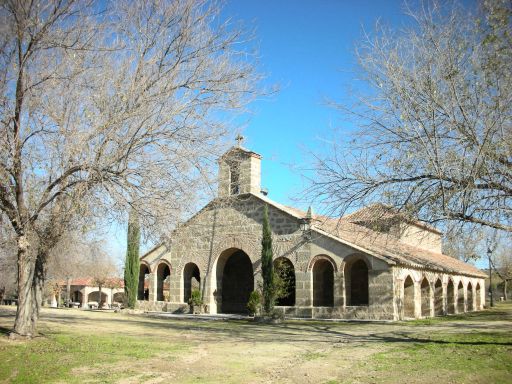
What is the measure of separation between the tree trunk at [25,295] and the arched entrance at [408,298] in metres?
15.4

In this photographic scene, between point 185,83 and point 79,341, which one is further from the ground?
point 185,83

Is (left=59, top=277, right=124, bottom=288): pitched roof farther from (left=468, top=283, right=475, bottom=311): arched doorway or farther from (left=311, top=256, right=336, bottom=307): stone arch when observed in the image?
(left=468, top=283, right=475, bottom=311): arched doorway

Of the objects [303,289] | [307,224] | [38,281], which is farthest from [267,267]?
[38,281]

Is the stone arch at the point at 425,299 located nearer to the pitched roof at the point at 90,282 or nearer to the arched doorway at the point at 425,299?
the arched doorway at the point at 425,299

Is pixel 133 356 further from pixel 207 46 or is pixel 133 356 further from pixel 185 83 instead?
pixel 207 46

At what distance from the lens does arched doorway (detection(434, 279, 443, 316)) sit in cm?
2500

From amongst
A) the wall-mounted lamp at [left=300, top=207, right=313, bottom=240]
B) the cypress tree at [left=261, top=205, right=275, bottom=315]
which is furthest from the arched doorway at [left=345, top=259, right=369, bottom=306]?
the cypress tree at [left=261, top=205, right=275, bottom=315]

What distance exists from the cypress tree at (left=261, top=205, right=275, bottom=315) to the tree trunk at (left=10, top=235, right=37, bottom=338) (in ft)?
36.3

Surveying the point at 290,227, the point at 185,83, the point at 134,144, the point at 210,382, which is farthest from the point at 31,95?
the point at 290,227

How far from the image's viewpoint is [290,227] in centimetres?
2206

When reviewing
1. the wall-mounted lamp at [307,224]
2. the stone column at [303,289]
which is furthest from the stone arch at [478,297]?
the wall-mounted lamp at [307,224]

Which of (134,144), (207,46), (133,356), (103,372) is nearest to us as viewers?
(103,372)

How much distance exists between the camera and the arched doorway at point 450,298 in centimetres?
2717

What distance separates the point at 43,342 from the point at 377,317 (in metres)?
13.1
